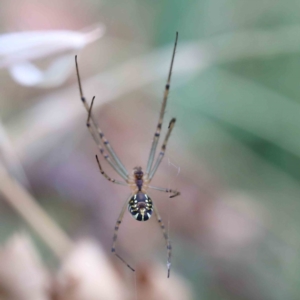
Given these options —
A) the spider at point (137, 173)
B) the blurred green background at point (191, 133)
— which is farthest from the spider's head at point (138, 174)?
the blurred green background at point (191, 133)

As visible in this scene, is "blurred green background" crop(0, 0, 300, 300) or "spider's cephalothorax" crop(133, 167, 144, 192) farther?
"blurred green background" crop(0, 0, 300, 300)

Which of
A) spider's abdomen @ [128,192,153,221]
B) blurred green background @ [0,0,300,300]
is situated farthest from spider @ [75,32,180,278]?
blurred green background @ [0,0,300,300]

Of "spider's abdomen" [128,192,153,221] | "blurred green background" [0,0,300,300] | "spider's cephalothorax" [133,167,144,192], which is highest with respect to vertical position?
"blurred green background" [0,0,300,300]

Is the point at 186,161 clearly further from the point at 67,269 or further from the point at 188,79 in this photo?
the point at 67,269

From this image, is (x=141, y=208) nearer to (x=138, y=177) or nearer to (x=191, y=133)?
(x=138, y=177)

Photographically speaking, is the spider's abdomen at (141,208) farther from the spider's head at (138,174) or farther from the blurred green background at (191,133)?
the blurred green background at (191,133)

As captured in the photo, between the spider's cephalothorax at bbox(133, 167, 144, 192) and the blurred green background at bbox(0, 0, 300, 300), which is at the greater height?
the blurred green background at bbox(0, 0, 300, 300)

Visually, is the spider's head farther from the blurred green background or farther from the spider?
the blurred green background
